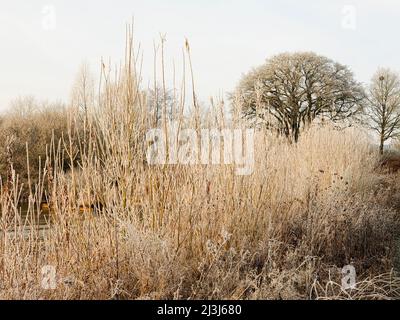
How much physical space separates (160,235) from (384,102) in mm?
5547

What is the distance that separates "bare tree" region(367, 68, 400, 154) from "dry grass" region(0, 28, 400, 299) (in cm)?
258

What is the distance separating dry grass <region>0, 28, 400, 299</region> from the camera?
7.14 ft

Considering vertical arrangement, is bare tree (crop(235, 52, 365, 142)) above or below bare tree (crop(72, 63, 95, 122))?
above

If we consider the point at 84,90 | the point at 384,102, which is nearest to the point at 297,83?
the point at 384,102

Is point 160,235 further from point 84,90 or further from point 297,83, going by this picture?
point 297,83

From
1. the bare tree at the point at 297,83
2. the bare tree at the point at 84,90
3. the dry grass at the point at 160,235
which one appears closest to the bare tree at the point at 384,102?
the bare tree at the point at 297,83

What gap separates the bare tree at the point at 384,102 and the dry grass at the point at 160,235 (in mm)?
2580

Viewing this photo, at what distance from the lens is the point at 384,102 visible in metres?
6.86

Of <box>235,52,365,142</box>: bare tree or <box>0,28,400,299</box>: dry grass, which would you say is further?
<box>235,52,365,142</box>: bare tree

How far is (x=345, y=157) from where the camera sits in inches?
238

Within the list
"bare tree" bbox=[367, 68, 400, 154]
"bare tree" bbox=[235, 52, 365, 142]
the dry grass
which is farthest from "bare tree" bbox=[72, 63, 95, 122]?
"bare tree" bbox=[367, 68, 400, 154]

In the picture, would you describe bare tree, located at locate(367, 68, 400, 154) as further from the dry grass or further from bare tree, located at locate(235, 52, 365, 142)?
the dry grass

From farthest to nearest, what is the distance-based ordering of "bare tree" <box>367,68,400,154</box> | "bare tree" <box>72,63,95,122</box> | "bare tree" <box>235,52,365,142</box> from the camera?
"bare tree" <box>367,68,400,154</box>
"bare tree" <box>235,52,365,142</box>
"bare tree" <box>72,63,95,122</box>
